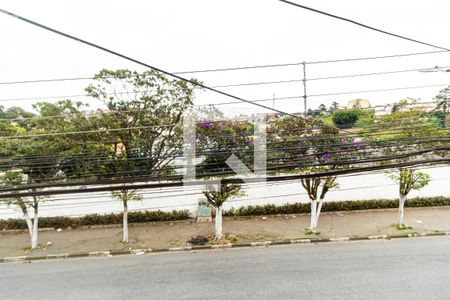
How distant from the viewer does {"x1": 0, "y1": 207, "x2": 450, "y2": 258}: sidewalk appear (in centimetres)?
909

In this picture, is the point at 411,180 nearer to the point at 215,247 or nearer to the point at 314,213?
the point at 314,213

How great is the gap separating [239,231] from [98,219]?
236 inches

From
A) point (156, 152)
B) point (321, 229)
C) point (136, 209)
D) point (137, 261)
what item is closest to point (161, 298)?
point (137, 261)

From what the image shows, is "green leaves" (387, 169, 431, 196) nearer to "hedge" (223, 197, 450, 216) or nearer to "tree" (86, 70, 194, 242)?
"hedge" (223, 197, 450, 216)

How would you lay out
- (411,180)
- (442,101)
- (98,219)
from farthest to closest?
(98,219), (411,180), (442,101)

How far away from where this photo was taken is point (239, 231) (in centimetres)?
991

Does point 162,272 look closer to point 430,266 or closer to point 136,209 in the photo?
point 136,209

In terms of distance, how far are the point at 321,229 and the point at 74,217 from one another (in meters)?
→ 10.0

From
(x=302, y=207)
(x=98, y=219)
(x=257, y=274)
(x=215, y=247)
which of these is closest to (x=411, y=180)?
(x=302, y=207)

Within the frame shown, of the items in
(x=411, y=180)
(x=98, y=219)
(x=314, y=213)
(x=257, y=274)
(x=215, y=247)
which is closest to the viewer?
(x=257, y=274)

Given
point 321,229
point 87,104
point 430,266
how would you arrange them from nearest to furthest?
point 430,266 < point 87,104 < point 321,229

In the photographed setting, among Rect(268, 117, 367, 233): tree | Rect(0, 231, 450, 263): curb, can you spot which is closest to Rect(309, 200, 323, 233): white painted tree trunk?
Rect(268, 117, 367, 233): tree

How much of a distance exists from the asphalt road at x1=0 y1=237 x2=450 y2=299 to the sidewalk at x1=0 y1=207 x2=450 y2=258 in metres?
0.71

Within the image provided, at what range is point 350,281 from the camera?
6.46 meters
